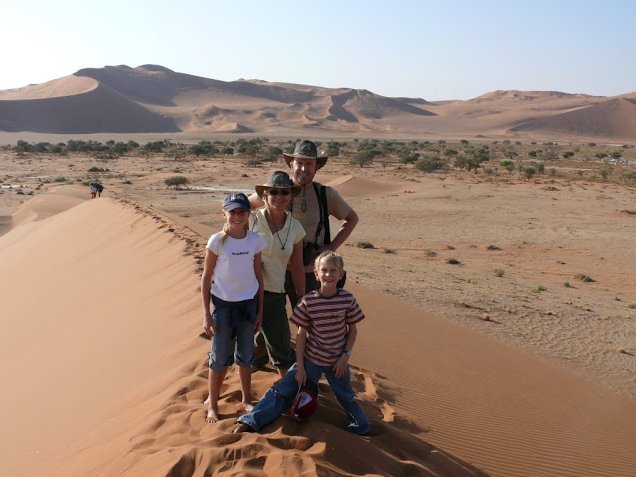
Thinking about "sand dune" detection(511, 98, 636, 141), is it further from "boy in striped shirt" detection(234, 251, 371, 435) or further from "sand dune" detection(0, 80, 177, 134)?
"boy in striped shirt" detection(234, 251, 371, 435)

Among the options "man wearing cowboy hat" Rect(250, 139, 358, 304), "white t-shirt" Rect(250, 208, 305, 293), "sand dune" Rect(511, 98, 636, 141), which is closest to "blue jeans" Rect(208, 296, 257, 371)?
"white t-shirt" Rect(250, 208, 305, 293)

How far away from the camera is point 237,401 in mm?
4441

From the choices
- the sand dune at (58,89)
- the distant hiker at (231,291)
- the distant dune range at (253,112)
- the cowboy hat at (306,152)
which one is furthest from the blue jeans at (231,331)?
the sand dune at (58,89)

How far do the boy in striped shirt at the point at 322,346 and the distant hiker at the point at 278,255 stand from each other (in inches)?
16.2

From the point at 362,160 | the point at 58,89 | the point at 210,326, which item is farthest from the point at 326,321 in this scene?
the point at 58,89

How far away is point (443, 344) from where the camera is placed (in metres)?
7.93

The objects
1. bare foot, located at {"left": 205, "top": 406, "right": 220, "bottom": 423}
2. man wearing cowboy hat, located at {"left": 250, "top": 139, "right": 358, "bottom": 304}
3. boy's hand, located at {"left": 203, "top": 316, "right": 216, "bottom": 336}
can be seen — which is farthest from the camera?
man wearing cowboy hat, located at {"left": 250, "top": 139, "right": 358, "bottom": 304}

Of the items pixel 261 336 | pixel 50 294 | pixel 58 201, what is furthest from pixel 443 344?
pixel 58 201

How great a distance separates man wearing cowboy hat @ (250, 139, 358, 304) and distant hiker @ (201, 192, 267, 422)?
44 cm

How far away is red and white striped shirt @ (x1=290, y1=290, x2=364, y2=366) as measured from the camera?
399cm

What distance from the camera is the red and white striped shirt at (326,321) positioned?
157 inches

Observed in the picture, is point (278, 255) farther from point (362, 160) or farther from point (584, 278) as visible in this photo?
point (362, 160)

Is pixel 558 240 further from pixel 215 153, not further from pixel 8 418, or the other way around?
pixel 215 153

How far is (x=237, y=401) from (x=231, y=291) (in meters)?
0.81
